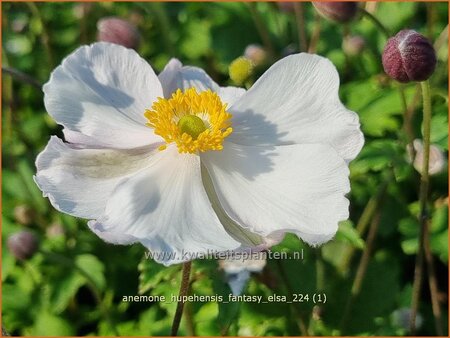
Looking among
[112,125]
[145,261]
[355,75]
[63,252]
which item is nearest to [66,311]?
[63,252]

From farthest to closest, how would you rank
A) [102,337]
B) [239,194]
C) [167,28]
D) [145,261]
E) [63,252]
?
1. [167,28]
2. [63,252]
3. [102,337]
4. [145,261]
5. [239,194]

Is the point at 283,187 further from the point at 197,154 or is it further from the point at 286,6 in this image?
the point at 286,6

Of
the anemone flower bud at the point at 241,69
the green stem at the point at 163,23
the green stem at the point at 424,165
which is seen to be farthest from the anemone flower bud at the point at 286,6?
the green stem at the point at 424,165

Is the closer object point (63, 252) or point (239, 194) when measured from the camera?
point (239, 194)

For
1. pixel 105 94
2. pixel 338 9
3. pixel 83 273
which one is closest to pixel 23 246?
pixel 83 273

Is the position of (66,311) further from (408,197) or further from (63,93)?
(408,197)

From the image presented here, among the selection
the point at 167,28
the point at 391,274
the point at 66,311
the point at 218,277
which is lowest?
the point at 66,311

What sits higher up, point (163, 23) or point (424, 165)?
point (163, 23)

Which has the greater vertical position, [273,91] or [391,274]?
[273,91]

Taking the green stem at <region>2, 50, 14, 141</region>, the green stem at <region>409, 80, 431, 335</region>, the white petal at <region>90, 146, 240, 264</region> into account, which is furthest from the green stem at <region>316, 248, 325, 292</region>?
the green stem at <region>2, 50, 14, 141</region>
